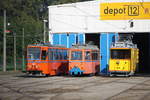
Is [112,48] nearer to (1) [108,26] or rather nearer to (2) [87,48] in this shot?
(2) [87,48]

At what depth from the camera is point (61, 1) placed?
108 metres

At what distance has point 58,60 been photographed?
37.9 m

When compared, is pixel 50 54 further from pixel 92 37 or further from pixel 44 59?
pixel 92 37

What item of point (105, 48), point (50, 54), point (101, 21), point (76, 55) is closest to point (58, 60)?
point (50, 54)

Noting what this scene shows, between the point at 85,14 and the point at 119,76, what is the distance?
10410mm

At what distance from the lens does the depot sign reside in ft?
146

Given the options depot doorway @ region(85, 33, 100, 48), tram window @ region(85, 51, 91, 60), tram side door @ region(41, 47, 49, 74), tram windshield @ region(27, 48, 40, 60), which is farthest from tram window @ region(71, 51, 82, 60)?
depot doorway @ region(85, 33, 100, 48)

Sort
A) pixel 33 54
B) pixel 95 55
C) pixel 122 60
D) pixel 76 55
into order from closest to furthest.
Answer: pixel 33 54, pixel 122 60, pixel 76 55, pixel 95 55

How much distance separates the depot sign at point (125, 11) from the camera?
44.6 m

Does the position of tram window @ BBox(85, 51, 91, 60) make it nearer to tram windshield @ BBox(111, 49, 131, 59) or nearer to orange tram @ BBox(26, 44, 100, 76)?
orange tram @ BBox(26, 44, 100, 76)

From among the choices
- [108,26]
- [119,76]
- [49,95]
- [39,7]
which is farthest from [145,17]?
[39,7]

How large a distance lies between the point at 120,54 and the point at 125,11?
9540mm

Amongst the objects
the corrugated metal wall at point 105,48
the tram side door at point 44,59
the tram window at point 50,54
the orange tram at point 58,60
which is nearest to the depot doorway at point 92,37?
the corrugated metal wall at point 105,48

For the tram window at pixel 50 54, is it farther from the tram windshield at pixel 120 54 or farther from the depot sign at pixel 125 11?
the depot sign at pixel 125 11
